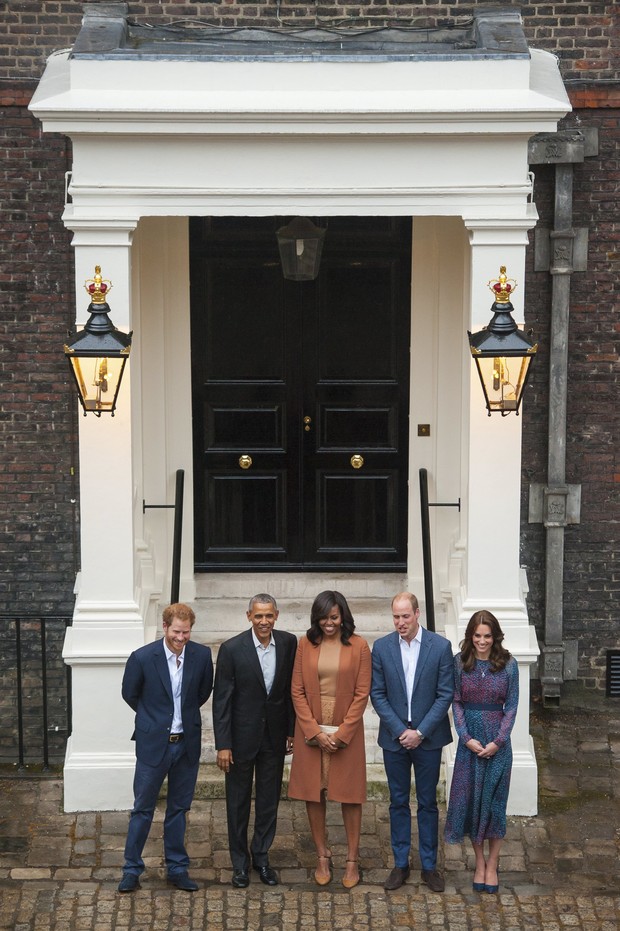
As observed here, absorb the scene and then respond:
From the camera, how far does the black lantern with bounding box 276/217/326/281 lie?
8.91m

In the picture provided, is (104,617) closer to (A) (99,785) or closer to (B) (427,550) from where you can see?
(A) (99,785)

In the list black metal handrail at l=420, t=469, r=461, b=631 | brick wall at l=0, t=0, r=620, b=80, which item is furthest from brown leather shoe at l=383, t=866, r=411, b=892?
brick wall at l=0, t=0, r=620, b=80

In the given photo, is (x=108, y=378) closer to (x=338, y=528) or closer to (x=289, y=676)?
(x=289, y=676)

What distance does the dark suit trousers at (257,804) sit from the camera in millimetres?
7480

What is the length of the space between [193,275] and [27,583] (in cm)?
238

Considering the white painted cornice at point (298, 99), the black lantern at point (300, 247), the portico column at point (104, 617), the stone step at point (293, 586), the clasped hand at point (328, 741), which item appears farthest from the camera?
the stone step at point (293, 586)

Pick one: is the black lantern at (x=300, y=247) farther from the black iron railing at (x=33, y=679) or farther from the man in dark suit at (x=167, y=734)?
the black iron railing at (x=33, y=679)

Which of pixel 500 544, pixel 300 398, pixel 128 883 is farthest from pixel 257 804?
pixel 300 398

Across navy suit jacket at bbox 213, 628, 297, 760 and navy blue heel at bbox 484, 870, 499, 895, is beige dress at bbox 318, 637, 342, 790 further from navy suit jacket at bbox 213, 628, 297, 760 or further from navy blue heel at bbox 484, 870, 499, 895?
navy blue heel at bbox 484, 870, 499, 895

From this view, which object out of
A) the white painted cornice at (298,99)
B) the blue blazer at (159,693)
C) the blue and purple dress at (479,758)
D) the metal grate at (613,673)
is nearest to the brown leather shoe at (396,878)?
the blue and purple dress at (479,758)

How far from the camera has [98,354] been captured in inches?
305

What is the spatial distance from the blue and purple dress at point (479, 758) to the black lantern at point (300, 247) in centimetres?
282

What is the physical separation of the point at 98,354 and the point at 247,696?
77.5 inches

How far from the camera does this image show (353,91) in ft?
26.0
